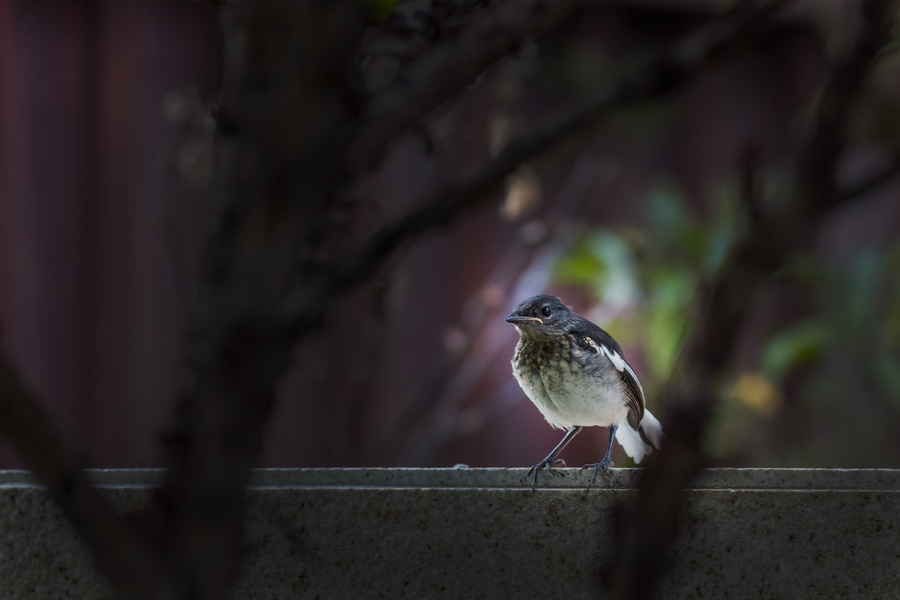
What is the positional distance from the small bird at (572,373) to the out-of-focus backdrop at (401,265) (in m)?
0.28

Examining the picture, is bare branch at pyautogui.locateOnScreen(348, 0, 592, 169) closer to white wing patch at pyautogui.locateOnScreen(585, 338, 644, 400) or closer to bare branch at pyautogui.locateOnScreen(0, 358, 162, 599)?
bare branch at pyautogui.locateOnScreen(0, 358, 162, 599)

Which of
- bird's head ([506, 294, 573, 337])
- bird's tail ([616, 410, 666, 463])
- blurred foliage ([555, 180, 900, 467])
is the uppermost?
bird's head ([506, 294, 573, 337])

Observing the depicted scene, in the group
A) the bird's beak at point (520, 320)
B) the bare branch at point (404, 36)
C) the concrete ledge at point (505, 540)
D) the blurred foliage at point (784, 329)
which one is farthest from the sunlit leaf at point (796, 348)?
the bare branch at point (404, 36)

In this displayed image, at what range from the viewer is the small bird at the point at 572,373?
137 cm

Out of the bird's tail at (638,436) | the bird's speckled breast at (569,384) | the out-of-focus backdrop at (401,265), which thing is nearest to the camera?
the bird's speckled breast at (569,384)

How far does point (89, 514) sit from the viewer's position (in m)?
0.37

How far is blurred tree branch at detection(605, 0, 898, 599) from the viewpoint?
245mm

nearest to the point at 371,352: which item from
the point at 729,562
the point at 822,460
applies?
the point at 729,562

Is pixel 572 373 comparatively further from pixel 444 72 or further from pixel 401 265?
pixel 444 72

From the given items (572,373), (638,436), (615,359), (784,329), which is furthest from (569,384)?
(784,329)

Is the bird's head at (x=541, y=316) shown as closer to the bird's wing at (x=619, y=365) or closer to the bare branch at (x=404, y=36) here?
the bird's wing at (x=619, y=365)

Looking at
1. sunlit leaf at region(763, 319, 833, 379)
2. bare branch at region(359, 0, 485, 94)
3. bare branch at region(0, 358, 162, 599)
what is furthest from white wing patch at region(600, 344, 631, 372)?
sunlit leaf at region(763, 319, 833, 379)

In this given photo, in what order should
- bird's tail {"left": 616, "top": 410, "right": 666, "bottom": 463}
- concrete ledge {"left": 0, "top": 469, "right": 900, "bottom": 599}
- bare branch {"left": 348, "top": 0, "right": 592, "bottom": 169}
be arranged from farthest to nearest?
1. bird's tail {"left": 616, "top": 410, "right": 666, "bottom": 463}
2. concrete ledge {"left": 0, "top": 469, "right": 900, "bottom": 599}
3. bare branch {"left": 348, "top": 0, "right": 592, "bottom": 169}

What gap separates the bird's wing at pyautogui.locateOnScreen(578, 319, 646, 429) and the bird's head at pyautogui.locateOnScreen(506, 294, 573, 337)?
0.04 m
